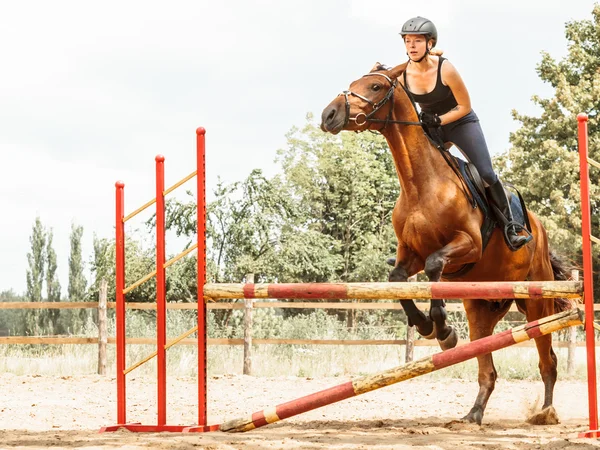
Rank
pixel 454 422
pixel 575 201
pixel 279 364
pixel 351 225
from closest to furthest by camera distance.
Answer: pixel 454 422, pixel 279 364, pixel 575 201, pixel 351 225

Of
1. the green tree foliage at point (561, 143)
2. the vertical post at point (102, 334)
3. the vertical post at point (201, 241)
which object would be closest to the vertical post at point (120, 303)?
the vertical post at point (201, 241)

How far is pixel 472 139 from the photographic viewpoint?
585cm

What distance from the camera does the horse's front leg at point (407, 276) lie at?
5.46 m

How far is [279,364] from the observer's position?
12273 millimetres

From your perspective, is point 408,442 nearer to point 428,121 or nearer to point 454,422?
point 454,422

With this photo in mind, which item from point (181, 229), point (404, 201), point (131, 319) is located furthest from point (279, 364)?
point (404, 201)

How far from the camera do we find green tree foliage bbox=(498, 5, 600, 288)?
21.2 meters

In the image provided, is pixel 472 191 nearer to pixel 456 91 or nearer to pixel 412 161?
pixel 412 161

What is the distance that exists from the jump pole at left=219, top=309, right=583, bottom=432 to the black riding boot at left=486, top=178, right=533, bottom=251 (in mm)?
1202

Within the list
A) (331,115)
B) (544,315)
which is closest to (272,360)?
(544,315)

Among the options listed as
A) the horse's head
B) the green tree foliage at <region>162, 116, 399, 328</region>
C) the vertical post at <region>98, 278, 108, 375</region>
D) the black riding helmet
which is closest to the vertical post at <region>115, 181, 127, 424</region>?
the horse's head

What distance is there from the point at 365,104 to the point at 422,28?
738 millimetres

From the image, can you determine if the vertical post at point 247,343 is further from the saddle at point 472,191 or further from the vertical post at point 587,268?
the vertical post at point 587,268

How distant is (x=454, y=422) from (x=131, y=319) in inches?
419
